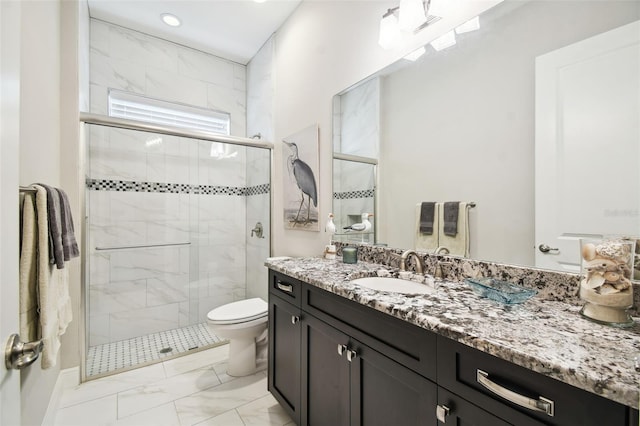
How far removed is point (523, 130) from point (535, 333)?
75 centimetres

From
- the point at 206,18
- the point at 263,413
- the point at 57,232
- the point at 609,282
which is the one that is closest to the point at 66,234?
the point at 57,232

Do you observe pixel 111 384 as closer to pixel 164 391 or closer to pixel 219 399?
pixel 164 391

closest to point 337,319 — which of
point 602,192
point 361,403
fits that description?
point 361,403

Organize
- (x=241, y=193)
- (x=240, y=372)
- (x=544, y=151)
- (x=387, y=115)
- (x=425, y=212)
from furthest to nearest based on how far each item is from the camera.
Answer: (x=241, y=193) < (x=240, y=372) < (x=387, y=115) < (x=425, y=212) < (x=544, y=151)

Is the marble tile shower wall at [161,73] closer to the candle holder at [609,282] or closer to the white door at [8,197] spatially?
the white door at [8,197]

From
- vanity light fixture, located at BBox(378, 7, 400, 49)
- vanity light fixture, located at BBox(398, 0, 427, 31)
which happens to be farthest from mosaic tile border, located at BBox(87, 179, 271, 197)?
vanity light fixture, located at BBox(398, 0, 427, 31)

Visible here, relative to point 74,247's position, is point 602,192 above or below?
above

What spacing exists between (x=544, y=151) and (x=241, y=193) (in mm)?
2800

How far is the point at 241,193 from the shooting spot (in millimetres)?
3246

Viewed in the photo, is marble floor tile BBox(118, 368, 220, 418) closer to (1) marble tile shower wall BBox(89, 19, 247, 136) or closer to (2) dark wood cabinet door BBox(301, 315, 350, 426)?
(2) dark wood cabinet door BBox(301, 315, 350, 426)

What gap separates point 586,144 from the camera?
0.90 metres

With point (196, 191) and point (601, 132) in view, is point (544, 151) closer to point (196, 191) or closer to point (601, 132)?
point (601, 132)

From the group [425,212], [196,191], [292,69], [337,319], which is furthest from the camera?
[196,191]

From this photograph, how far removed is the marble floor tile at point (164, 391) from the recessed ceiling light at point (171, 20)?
2973mm
